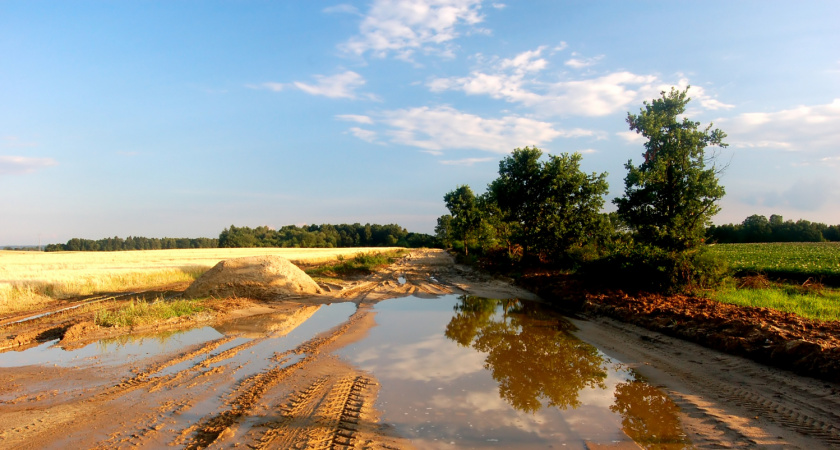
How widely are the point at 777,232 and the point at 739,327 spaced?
64041 mm

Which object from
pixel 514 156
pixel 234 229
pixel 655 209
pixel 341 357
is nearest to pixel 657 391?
pixel 341 357

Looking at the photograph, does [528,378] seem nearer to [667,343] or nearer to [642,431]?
[642,431]

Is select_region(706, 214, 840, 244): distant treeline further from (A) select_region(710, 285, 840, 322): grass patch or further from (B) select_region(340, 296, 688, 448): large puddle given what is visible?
(B) select_region(340, 296, 688, 448): large puddle

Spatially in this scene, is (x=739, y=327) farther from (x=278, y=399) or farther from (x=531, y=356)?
(x=278, y=399)

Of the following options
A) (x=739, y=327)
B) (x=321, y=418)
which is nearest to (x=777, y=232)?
(x=739, y=327)

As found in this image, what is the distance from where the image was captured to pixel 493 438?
4.64 meters

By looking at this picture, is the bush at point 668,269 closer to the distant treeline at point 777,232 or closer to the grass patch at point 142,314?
the grass patch at point 142,314

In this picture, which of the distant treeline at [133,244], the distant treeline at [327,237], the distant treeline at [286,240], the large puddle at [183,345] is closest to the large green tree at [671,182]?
the large puddle at [183,345]

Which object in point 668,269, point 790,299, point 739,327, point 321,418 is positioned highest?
point 668,269

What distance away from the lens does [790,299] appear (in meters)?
10.4

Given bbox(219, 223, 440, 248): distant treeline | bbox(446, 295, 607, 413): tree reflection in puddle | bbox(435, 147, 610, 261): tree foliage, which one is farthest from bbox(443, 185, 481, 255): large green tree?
bbox(219, 223, 440, 248): distant treeline

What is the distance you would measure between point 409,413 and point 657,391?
12.7 feet

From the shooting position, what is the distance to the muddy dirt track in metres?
4.47

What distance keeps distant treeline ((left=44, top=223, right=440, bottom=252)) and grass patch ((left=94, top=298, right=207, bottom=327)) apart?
72691 mm
